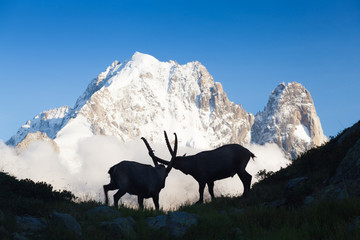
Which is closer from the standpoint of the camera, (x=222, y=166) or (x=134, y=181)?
(x=134, y=181)

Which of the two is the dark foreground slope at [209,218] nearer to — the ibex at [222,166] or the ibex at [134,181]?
the ibex at [134,181]

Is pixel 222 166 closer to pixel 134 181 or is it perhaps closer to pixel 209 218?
pixel 134 181

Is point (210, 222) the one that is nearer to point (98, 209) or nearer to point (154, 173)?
point (98, 209)

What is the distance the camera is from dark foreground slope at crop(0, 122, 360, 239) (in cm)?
770

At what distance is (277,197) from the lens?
12.3 meters

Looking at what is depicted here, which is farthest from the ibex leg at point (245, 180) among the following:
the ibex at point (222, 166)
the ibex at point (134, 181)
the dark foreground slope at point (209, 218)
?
the ibex at point (134, 181)

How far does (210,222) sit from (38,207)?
474 cm

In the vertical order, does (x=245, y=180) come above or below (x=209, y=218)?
above

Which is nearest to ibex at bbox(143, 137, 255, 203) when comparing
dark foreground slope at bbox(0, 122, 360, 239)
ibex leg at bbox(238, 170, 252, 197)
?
ibex leg at bbox(238, 170, 252, 197)

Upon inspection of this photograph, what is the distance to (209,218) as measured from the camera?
28.7 feet

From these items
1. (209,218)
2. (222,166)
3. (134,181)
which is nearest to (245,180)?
(222,166)

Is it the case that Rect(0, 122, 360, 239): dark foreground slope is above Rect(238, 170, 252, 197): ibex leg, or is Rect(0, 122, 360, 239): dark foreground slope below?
below

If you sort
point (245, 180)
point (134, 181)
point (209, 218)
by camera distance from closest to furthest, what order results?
point (209, 218)
point (134, 181)
point (245, 180)

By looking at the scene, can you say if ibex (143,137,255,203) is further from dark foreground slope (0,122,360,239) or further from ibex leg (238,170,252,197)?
dark foreground slope (0,122,360,239)
